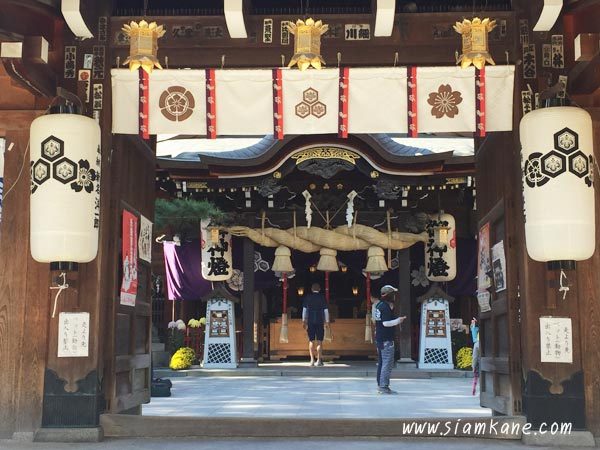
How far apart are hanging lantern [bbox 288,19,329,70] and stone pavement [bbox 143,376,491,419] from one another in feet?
13.0

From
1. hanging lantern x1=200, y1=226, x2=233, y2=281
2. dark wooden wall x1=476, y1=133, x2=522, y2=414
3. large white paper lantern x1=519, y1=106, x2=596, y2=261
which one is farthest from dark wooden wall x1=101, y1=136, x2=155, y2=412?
hanging lantern x1=200, y1=226, x2=233, y2=281

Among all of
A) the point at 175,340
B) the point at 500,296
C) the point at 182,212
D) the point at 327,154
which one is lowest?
the point at 175,340

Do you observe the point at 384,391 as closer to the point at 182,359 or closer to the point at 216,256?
the point at 182,359

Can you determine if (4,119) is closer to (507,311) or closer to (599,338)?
(507,311)

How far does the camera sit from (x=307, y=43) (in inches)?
291

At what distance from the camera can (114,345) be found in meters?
7.93

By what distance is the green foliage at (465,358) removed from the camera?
17.5 m

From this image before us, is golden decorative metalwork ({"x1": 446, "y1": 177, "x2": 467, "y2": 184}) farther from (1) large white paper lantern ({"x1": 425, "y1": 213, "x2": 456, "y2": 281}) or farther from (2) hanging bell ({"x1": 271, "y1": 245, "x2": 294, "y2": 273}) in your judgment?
(2) hanging bell ({"x1": 271, "y1": 245, "x2": 294, "y2": 273})

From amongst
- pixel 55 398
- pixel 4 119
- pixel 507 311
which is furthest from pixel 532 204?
pixel 4 119

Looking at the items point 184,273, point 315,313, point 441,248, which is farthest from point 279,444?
point 184,273

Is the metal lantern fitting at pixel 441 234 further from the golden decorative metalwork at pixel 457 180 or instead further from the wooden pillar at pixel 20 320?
the wooden pillar at pixel 20 320

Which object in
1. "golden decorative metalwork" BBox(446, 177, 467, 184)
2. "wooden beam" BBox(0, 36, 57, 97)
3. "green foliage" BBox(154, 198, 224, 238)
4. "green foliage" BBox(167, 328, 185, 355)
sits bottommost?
"green foliage" BBox(167, 328, 185, 355)

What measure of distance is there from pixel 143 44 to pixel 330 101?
2.03m

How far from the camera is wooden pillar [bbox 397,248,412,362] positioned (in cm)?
1784
